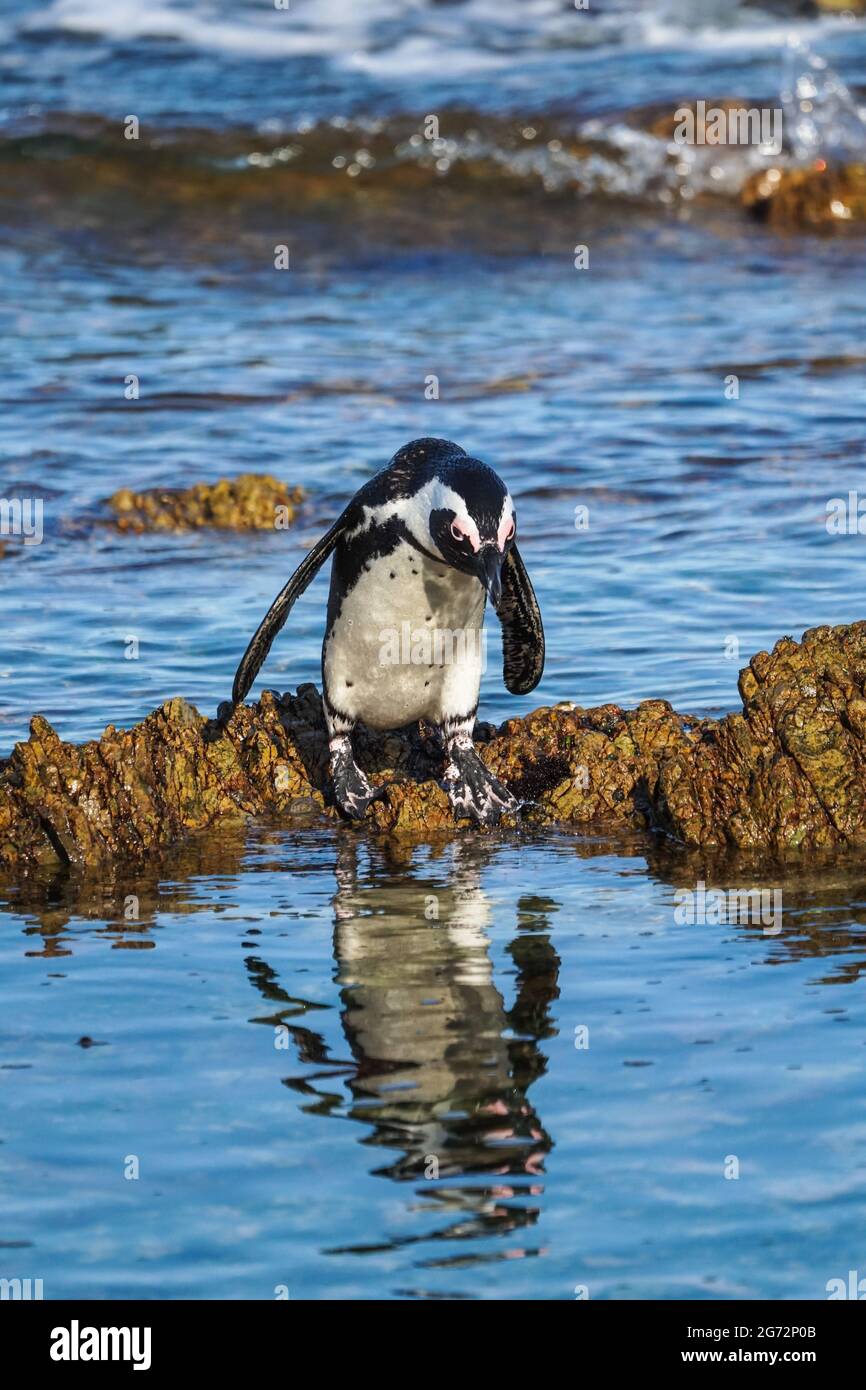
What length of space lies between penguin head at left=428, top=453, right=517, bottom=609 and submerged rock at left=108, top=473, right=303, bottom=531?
454cm

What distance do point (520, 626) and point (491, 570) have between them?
3.09 ft

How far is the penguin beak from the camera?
18.8 feet

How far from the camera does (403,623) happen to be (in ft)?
20.8

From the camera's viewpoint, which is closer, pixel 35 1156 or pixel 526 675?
pixel 35 1156

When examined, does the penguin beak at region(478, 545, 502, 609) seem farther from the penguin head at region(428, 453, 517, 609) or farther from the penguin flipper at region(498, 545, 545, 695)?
the penguin flipper at region(498, 545, 545, 695)

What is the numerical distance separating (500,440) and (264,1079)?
788 centimetres

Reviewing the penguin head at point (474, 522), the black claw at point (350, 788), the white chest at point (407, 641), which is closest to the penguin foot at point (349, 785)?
the black claw at point (350, 788)

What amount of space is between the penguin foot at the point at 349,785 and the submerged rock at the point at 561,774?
0.06 meters

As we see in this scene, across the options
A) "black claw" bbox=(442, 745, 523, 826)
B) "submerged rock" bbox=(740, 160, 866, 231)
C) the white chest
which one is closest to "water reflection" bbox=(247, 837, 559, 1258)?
"black claw" bbox=(442, 745, 523, 826)

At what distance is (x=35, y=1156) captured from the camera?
13.1 feet

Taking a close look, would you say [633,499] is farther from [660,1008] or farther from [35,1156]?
[35,1156]
